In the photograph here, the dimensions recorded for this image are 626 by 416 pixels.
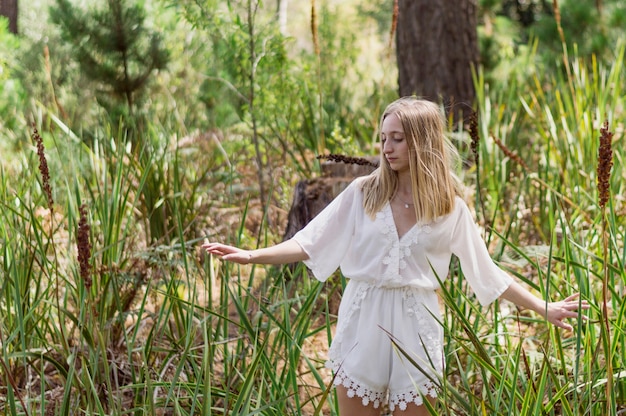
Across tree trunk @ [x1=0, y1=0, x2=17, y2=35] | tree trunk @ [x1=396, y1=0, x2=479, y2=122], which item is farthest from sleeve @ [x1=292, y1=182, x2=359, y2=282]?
tree trunk @ [x1=0, y1=0, x2=17, y2=35]

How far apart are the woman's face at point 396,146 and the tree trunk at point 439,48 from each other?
3.77m

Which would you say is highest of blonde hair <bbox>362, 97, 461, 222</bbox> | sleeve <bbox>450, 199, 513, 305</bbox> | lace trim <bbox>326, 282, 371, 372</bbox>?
blonde hair <bbox>362, 97, 461, 222</bbox>

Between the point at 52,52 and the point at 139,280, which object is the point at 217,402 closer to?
the point at 139,280

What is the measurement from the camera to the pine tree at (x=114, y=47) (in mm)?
7383

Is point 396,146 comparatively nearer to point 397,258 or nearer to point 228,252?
point 397,258

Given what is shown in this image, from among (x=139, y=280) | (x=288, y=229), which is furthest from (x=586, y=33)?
(x=139, y=280)

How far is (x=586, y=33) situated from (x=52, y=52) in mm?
5661

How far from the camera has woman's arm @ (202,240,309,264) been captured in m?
2.61

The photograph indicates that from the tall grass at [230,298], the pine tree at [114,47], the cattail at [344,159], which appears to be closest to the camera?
the tall grass at [230,298]

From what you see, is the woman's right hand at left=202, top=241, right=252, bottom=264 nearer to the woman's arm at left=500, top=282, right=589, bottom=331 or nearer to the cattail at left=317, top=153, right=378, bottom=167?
the cattail at left=317, top=153, right=378, bottom=167

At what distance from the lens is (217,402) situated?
131 inches

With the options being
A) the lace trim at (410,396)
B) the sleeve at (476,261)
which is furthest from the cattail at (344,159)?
the lace trim at (410,396)

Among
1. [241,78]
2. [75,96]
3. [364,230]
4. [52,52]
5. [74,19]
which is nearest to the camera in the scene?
[364,230]

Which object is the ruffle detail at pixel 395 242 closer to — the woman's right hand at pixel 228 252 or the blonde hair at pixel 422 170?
the blonde hair at pixel 422 170
